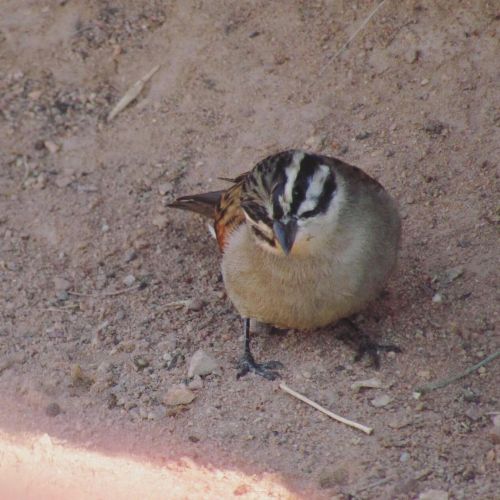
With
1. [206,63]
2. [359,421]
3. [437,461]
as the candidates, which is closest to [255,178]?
[359,421]

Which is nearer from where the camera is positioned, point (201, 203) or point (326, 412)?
point (326, 412)

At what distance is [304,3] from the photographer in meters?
9.38

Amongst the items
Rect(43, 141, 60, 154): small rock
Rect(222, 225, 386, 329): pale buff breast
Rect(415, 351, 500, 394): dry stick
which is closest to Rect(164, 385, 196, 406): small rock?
Rect(222, 225, 386, 329): pale buff breast

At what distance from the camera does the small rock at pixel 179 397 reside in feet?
22.1

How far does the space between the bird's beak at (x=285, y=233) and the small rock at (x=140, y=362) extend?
130cm

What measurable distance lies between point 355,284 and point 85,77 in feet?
12.7

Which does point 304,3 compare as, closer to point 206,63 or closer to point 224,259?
point 206,63

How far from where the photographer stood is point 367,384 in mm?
6715

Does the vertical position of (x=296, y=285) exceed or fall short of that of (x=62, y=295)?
it exceeds it

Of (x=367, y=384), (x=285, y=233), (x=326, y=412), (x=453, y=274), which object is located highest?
(x=285, y=233)

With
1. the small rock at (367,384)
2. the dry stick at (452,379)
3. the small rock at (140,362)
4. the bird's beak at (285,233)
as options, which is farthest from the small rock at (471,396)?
the small rock at (140,362)

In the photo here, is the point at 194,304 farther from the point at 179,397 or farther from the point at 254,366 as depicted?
the point at 179,397

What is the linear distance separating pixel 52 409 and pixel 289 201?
1.86 m

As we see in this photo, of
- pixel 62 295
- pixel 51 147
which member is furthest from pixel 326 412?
pixel 51 147
